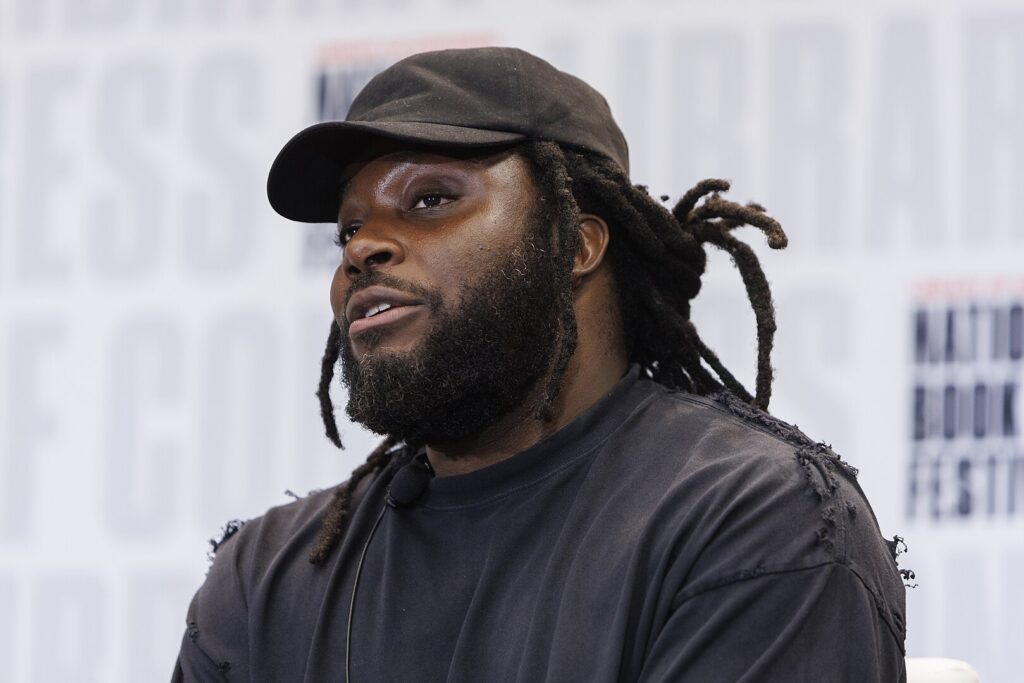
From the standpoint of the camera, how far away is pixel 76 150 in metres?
3.01

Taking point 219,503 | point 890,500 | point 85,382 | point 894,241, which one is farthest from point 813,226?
point 85,382

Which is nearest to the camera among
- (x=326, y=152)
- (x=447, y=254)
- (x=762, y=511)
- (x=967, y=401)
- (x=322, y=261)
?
(x=762, y=511)

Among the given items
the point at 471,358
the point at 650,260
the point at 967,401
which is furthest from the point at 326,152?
the point at 967,401

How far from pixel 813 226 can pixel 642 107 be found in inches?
16.4

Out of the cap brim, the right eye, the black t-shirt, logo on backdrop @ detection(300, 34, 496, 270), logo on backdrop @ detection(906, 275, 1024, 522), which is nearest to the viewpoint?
the black t-shirt

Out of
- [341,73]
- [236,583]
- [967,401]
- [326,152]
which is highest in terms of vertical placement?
[341,73]

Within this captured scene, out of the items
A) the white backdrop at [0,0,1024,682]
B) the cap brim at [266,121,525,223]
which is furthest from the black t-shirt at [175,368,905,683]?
the white backdrop at [0,0,1024,682]

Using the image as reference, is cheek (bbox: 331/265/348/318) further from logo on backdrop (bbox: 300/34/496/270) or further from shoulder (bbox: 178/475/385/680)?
logo on backdrop (bbox: 300/34/496/270)

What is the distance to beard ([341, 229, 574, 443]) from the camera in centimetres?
183

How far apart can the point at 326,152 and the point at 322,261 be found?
2.91 feet

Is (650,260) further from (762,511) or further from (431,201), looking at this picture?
(762,511)

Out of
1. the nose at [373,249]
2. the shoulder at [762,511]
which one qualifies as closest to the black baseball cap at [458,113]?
the nose at [373,249]

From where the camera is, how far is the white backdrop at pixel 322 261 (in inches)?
100

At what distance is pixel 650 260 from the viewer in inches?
80.7
